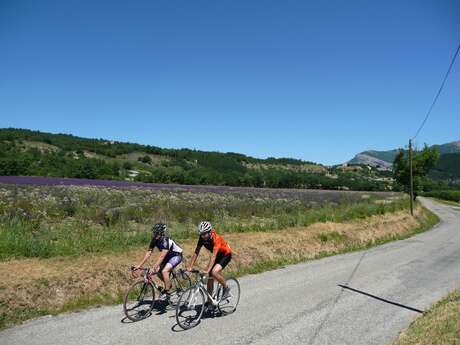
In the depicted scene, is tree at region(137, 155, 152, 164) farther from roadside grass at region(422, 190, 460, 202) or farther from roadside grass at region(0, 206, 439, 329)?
roadside grass at region(0, 206, 439, 329)

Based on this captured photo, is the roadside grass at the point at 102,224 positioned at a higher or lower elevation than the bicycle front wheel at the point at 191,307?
higher

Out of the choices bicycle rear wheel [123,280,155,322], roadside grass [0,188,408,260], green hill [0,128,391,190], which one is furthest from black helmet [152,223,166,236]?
green hill [0,128,391,190]

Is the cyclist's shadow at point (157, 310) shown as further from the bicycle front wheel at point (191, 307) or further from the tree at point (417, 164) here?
the tree at point (417, 164)

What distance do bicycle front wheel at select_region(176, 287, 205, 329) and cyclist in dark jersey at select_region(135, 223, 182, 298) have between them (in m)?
0.65

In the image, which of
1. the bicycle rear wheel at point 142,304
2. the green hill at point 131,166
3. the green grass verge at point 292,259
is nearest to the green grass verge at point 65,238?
the green grass verge at point 292,259

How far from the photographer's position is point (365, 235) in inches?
965

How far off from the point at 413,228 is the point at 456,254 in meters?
14.2

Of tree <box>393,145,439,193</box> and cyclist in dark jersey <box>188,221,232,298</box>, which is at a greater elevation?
tree <box>393,145,439,193</box>

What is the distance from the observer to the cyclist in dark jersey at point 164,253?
29.7 ft

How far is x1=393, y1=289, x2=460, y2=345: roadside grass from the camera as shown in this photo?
7174mm

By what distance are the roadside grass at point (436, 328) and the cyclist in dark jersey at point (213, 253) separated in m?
3.67

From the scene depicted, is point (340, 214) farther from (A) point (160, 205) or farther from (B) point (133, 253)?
(B) point (133, 253)

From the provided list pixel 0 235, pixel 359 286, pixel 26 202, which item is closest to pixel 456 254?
pixel 359 286

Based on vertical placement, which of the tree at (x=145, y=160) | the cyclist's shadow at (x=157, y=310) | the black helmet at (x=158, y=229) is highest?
the tree at (x=145, y=160)
